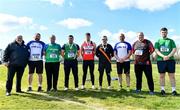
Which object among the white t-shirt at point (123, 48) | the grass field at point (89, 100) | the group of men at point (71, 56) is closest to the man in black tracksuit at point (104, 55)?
the group of men at point (71, 56)

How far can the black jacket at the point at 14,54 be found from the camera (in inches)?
532

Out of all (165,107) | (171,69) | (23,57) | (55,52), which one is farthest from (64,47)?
(165,107)

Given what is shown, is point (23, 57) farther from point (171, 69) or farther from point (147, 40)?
point (171, 69)

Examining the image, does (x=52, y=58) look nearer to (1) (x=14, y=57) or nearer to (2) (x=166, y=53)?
(1) (x=14, y=57)

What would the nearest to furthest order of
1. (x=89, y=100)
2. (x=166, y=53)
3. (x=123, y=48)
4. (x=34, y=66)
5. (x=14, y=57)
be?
(x=89, y=100) → (x=166, y=53) → (x=14, y=57) → (x=123, y=48) → (x=34, y=66)

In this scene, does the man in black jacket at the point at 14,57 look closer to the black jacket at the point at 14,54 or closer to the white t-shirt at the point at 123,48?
the black jacket at the point at 14,54

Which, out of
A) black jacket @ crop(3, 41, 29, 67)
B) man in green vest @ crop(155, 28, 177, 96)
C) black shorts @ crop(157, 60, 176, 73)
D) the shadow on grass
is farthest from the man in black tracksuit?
black jacket @ crop(3, 41, 29, 67)

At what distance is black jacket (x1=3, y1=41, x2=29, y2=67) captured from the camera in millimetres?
13523

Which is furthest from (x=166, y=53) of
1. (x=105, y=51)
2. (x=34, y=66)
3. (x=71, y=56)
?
(x=34, y=66)

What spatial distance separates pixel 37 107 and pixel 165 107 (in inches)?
158

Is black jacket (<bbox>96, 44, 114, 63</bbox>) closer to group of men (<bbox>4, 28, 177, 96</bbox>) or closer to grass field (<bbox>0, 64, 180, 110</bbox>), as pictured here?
group of men (<bbox>4, 28, 177, 96</bbox>)

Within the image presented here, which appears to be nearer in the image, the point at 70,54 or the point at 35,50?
the point at 35,50

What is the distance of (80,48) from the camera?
14617 mm

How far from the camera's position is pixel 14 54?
13.5 metres
